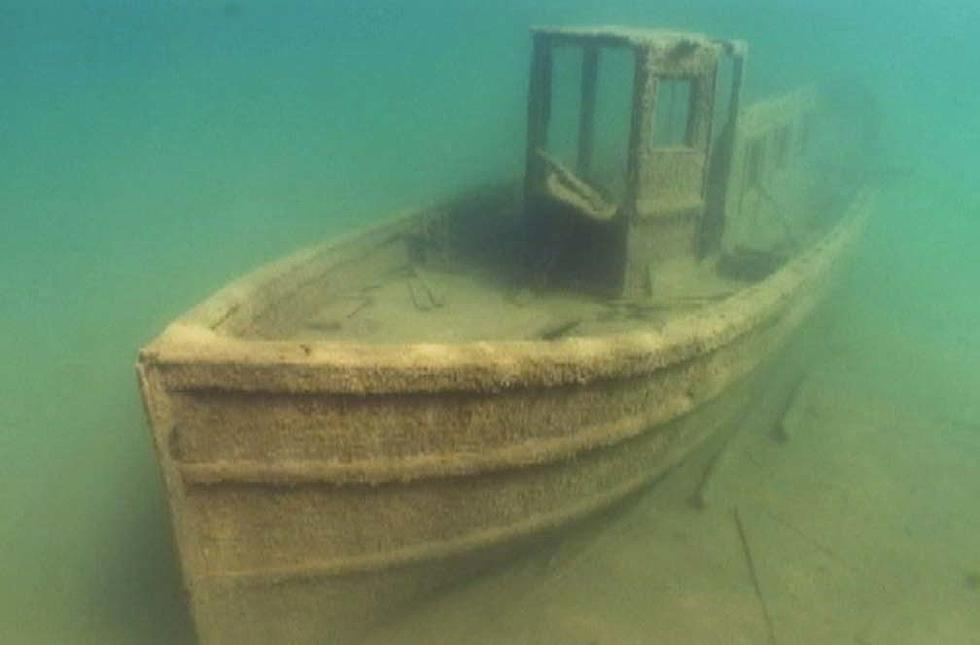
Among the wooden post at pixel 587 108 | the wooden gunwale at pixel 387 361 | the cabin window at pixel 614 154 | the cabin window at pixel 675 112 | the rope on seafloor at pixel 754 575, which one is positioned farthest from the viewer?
the cabin window at pixel 614 154

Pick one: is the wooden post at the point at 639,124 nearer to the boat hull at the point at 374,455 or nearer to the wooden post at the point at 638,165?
the wooden post at the point at 638,165

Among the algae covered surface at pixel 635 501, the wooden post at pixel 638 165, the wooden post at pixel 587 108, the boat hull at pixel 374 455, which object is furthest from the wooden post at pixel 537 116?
the boat hull at pixel 374 455

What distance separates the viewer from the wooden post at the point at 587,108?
6527mm

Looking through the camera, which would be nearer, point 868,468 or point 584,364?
point 584,364

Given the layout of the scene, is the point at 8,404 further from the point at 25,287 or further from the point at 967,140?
the point at 967,140

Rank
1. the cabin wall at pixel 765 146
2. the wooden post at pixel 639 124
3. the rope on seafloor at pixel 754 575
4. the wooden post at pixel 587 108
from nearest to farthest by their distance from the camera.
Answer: the rope on seafloor at pixel 754 575
the wooden post at pixel 639 124
the wooden post at pixel 587 108
the cabin wall at pixel 765 146

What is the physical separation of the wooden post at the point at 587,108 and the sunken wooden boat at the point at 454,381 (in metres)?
0.02

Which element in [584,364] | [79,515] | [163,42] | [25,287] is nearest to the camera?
[584,364]

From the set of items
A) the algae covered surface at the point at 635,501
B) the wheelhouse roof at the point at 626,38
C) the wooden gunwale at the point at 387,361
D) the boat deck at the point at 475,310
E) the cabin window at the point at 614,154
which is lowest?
the algae covered surface at the point at 635,501

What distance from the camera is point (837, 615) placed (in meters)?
4.91

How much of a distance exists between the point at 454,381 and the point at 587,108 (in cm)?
428

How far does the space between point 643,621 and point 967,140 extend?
70.5m

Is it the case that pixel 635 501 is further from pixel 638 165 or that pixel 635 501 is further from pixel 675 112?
pixel 675 112

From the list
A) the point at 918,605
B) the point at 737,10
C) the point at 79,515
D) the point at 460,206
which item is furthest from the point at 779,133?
the point at 737,10
